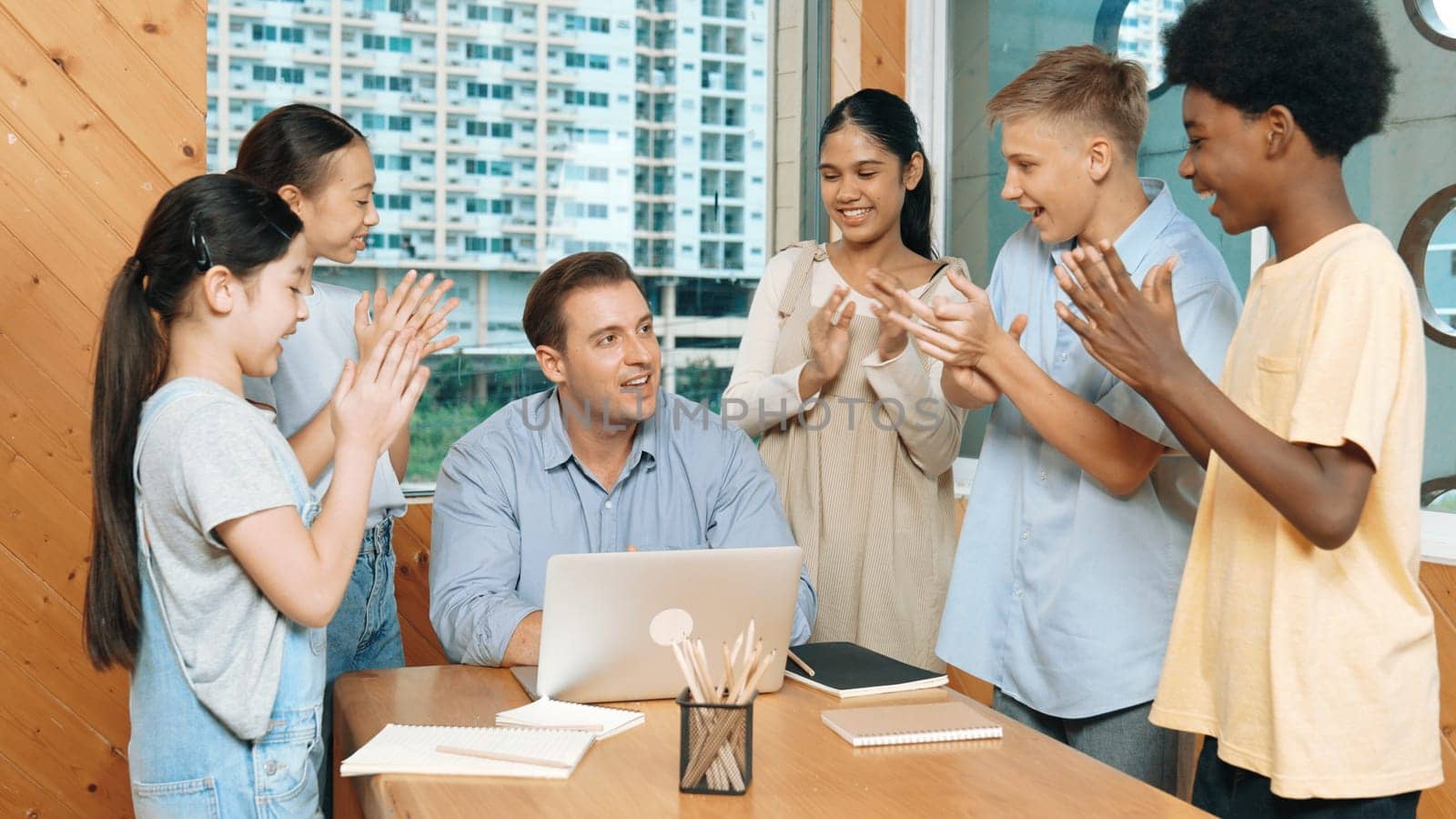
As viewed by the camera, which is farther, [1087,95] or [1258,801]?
[1087,95]

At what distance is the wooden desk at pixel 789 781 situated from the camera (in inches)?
50.9

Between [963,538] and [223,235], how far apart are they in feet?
3.81

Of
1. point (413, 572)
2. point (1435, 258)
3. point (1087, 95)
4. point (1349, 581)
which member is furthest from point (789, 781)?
point (413, 572)

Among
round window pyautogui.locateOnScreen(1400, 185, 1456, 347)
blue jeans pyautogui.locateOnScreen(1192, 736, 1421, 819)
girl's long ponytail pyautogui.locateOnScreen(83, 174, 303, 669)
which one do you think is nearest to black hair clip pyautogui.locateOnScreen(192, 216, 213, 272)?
girl's long ponytail pyautogui.locateOnScreen(83, 174, 303, 669)

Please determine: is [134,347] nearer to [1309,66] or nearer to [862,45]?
[1309,66]

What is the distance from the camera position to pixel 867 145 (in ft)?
8.29

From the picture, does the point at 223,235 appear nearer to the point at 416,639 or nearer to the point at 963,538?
the point at 963,538

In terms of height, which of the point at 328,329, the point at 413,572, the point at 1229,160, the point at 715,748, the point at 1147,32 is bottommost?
the point at 413,572

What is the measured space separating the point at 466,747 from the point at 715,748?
1.02 ft

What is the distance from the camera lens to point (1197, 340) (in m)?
1.71

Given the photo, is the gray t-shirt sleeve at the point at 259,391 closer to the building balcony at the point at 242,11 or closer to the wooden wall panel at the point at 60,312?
the wooden wall panel at the point at 60,312

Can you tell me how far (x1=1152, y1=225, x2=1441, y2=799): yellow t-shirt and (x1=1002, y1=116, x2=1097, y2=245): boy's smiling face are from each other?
0.45m

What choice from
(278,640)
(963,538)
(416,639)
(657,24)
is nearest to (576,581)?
(278,640)

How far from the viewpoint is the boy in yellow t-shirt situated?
132cm
